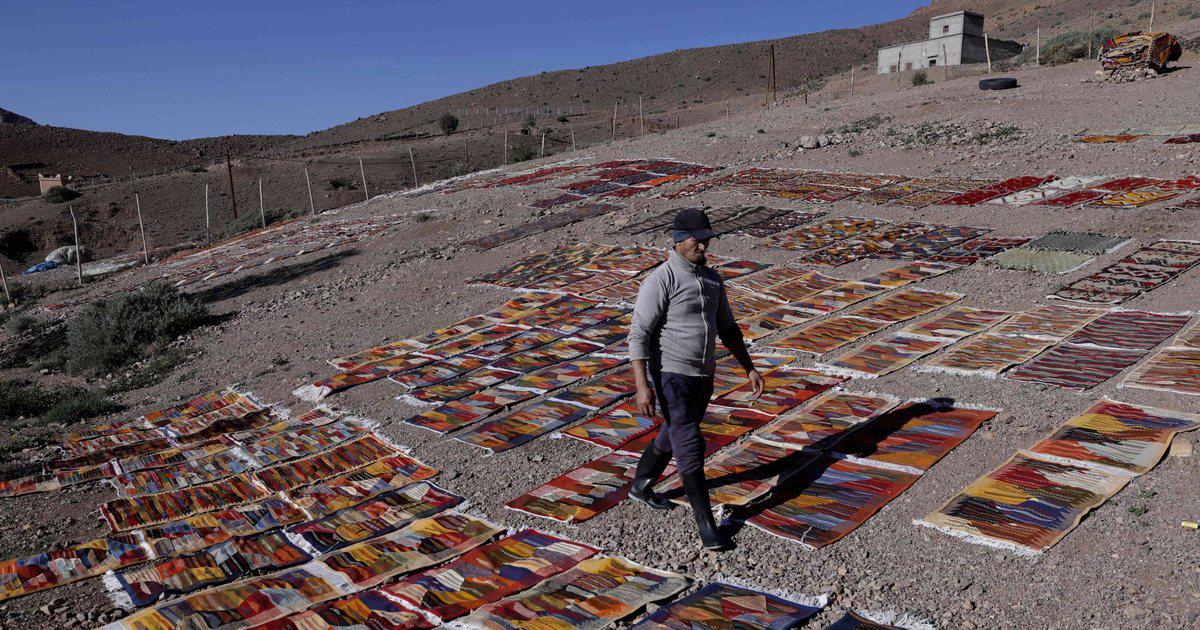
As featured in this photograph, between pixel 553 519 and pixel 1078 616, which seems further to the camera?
pixel 553 519

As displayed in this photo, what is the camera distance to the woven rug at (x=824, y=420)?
5.75m

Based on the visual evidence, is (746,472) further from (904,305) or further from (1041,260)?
(1041,260)

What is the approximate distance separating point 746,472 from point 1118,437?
2.27m

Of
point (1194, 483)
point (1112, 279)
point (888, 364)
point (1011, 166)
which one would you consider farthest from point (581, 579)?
point (1011, 166)

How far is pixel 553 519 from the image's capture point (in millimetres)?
5141

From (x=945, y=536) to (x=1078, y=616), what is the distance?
0.81 metres

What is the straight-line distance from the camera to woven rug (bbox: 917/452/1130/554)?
13.9 ft

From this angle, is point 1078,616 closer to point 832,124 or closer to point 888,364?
point 888,364

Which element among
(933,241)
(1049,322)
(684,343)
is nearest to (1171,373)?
(1049,322)

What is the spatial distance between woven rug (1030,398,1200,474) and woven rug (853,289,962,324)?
3175 mm

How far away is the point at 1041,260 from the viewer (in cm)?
1014

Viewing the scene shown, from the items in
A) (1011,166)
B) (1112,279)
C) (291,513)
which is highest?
(1011,166)

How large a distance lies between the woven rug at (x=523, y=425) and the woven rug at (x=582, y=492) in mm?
894

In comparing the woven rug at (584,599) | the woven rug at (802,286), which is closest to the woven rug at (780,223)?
the woven rug at (802,286)
